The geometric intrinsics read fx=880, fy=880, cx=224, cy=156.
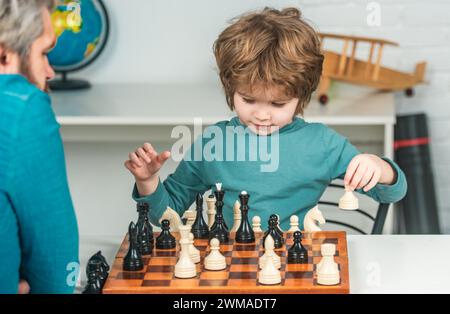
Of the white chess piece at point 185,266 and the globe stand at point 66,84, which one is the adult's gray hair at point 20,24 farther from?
the globe stand at point 66,84

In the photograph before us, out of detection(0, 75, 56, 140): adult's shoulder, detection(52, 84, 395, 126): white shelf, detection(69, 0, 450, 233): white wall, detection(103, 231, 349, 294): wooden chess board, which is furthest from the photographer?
detection(69, 0, 450, 233): white wall

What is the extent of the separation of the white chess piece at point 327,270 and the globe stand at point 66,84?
184 centimetres

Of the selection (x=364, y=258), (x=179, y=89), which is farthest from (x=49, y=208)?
(x=179, y=89)

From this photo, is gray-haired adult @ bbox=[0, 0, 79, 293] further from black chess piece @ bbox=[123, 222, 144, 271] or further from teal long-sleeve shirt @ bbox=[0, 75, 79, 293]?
black chess piece @ bbox=[123, 222, 144, 271]

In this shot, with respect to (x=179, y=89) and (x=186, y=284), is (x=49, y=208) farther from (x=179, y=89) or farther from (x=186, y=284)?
(x=179, y=89)

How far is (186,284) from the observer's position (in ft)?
4.16

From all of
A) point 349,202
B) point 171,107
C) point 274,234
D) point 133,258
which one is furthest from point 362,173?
point 171,107

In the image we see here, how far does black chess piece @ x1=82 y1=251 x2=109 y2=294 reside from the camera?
4.15 ft

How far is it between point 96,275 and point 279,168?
565mm

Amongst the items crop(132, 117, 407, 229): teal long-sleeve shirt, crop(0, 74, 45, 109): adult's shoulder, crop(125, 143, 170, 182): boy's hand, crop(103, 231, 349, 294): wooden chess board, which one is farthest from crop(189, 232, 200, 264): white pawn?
crop(0, 74, 45, 109): adult's shoulder

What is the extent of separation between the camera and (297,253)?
1.37m

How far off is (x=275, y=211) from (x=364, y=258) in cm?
26

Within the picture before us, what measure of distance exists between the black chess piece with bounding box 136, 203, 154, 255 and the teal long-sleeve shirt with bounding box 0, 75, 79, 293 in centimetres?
30

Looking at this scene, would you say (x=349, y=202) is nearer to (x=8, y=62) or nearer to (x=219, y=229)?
(x=219, y=229)
